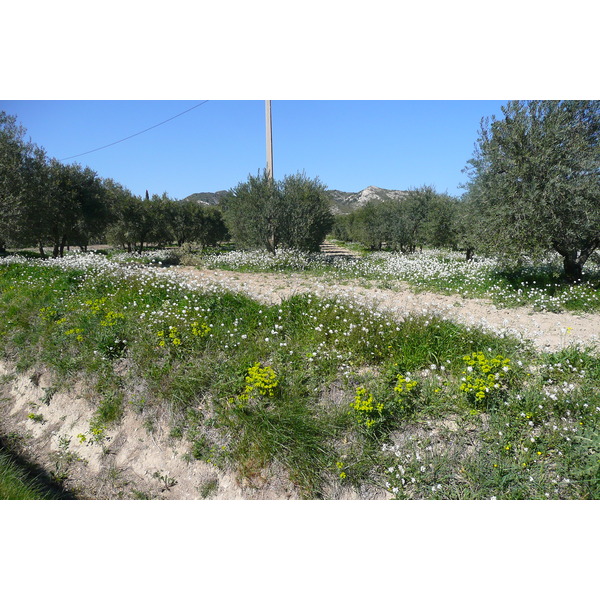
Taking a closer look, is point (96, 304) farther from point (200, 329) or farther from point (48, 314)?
point (200, 329)

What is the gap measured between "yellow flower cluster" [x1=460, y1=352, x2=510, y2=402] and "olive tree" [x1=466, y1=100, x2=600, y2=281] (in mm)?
7016

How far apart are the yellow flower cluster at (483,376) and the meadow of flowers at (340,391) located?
0.03 m

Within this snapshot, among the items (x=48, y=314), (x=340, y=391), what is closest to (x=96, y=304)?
(x=48, y=314)

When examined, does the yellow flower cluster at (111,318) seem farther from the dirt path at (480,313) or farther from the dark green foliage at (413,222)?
the dark green foliage at (413,222)

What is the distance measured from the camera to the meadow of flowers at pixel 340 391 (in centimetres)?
326

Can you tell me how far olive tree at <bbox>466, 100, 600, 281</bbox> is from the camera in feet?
29.4

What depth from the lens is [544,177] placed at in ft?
30.2

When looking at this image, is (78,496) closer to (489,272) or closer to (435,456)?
(435,456)

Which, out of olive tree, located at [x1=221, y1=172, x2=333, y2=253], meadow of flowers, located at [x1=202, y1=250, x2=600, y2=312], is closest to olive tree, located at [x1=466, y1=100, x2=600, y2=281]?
Result: meadow of flowers, located at [x1=202, y1=250, x2=600, y2=312]

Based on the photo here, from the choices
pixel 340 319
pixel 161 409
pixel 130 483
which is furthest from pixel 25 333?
pixel 340 319

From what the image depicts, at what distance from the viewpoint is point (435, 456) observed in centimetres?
337

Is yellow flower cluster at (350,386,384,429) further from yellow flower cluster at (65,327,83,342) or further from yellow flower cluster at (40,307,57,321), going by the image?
yellow flower cluster at (40,307,57,321)

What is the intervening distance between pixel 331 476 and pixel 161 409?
2.48 metres

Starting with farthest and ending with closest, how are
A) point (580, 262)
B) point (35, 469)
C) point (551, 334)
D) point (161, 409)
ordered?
point (580, 262), point (551, 334), point (161, 409), point (35, 469)
